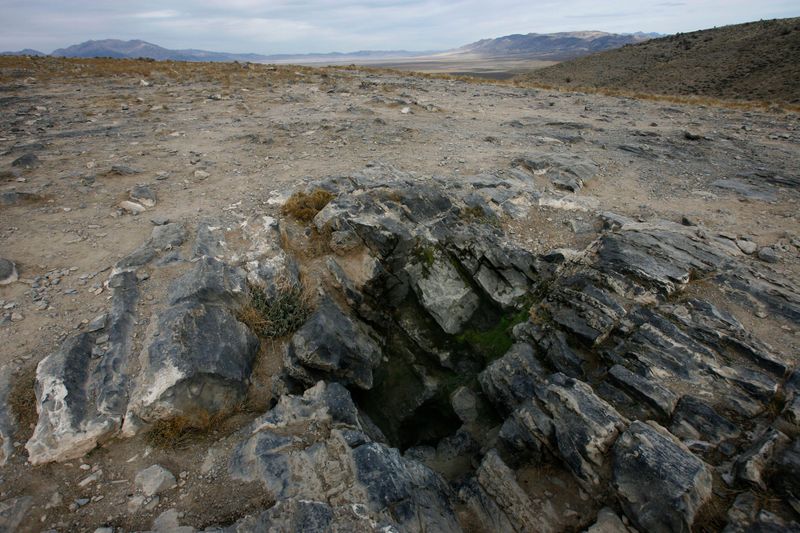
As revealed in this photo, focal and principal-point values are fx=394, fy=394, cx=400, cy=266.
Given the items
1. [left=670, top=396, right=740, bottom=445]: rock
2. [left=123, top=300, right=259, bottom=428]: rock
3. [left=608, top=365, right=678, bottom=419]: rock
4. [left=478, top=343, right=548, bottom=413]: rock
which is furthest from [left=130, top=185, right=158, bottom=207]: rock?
[left=670, top=396, right=740, bottom=445]: rock

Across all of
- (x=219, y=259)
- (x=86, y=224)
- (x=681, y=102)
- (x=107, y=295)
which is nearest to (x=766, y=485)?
(x=219, y=259)

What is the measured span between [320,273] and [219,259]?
258 cm

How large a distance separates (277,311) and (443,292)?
15.5 ft

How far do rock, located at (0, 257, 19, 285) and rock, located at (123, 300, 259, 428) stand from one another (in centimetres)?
367

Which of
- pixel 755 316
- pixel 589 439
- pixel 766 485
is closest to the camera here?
pixel 766 485

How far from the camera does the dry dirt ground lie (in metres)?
6.65

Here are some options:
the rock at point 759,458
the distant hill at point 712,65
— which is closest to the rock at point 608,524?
the rock at point 759,458

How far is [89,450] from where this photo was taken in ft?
21.7

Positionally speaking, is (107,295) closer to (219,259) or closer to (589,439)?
(219,259)

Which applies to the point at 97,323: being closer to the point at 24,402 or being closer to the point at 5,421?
the point at 24,402

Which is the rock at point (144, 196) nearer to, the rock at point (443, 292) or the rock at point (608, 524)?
the rock at point (443, 292)

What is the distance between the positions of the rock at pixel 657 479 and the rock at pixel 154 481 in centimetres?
725

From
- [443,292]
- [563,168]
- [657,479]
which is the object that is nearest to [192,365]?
[443,292]

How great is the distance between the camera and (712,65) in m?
51.8
